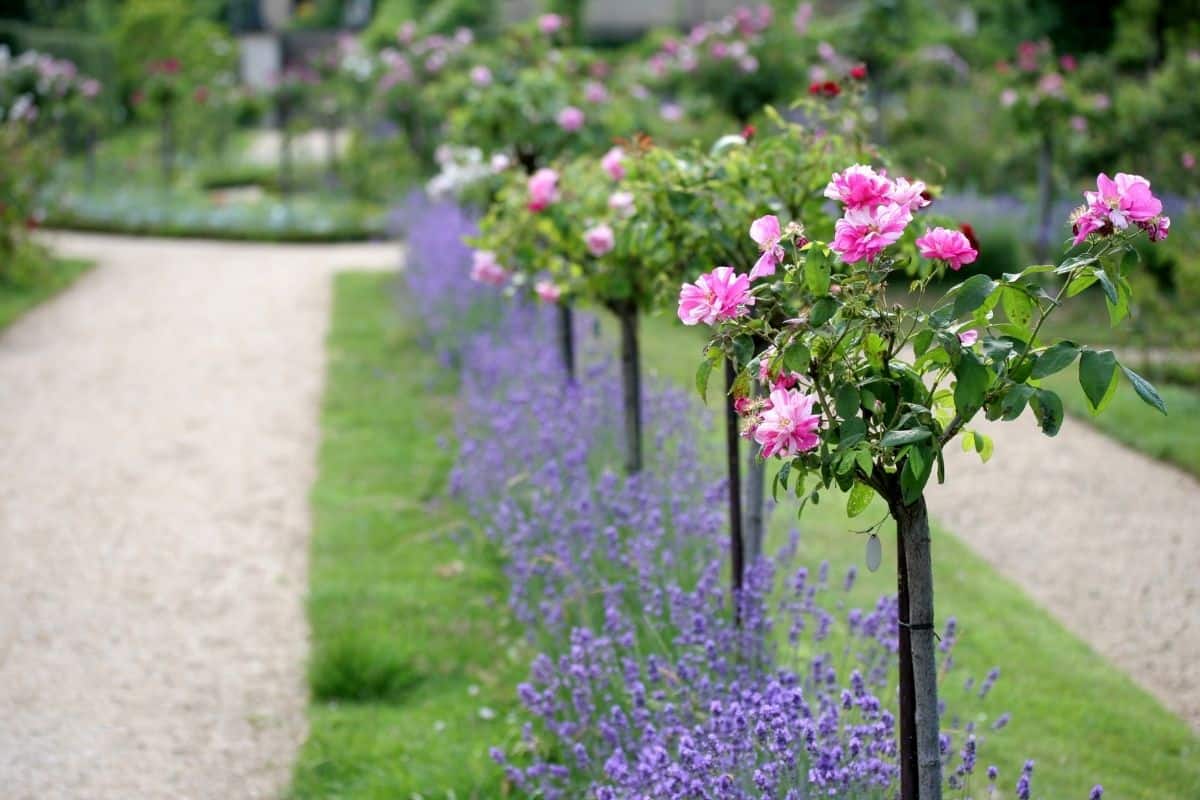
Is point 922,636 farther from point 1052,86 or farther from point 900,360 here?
point 1052,86

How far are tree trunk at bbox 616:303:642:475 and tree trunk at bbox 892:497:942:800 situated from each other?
86.9 inches

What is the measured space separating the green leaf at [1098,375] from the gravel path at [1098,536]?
7.28 ft

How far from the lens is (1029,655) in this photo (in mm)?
3936

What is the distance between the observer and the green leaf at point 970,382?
1.89 metres

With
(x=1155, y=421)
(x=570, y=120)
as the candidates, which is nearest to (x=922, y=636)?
(x=570, y=120)

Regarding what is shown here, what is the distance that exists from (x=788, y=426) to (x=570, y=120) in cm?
420

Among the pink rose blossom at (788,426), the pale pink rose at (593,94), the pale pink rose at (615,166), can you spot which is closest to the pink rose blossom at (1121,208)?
the pink rose blossom at (788,426)

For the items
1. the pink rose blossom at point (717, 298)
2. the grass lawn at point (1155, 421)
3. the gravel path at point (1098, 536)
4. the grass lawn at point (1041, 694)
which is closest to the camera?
the pink rose blossom at point (717, 298)

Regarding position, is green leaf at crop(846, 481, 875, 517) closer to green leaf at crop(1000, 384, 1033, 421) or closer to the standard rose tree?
the standard rose tree

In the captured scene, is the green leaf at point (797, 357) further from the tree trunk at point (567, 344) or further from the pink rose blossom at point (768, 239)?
the tree trunk at point (567, 344)

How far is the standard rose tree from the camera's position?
190 cm

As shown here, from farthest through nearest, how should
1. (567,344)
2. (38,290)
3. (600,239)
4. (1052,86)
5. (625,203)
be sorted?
(38,290), (1052,86), (567,344), (600,239), (625,203)

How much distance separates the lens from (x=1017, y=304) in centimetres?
197

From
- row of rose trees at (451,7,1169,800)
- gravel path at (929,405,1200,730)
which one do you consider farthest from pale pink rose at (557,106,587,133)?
row of rose trees at (451,7,1169,800)
